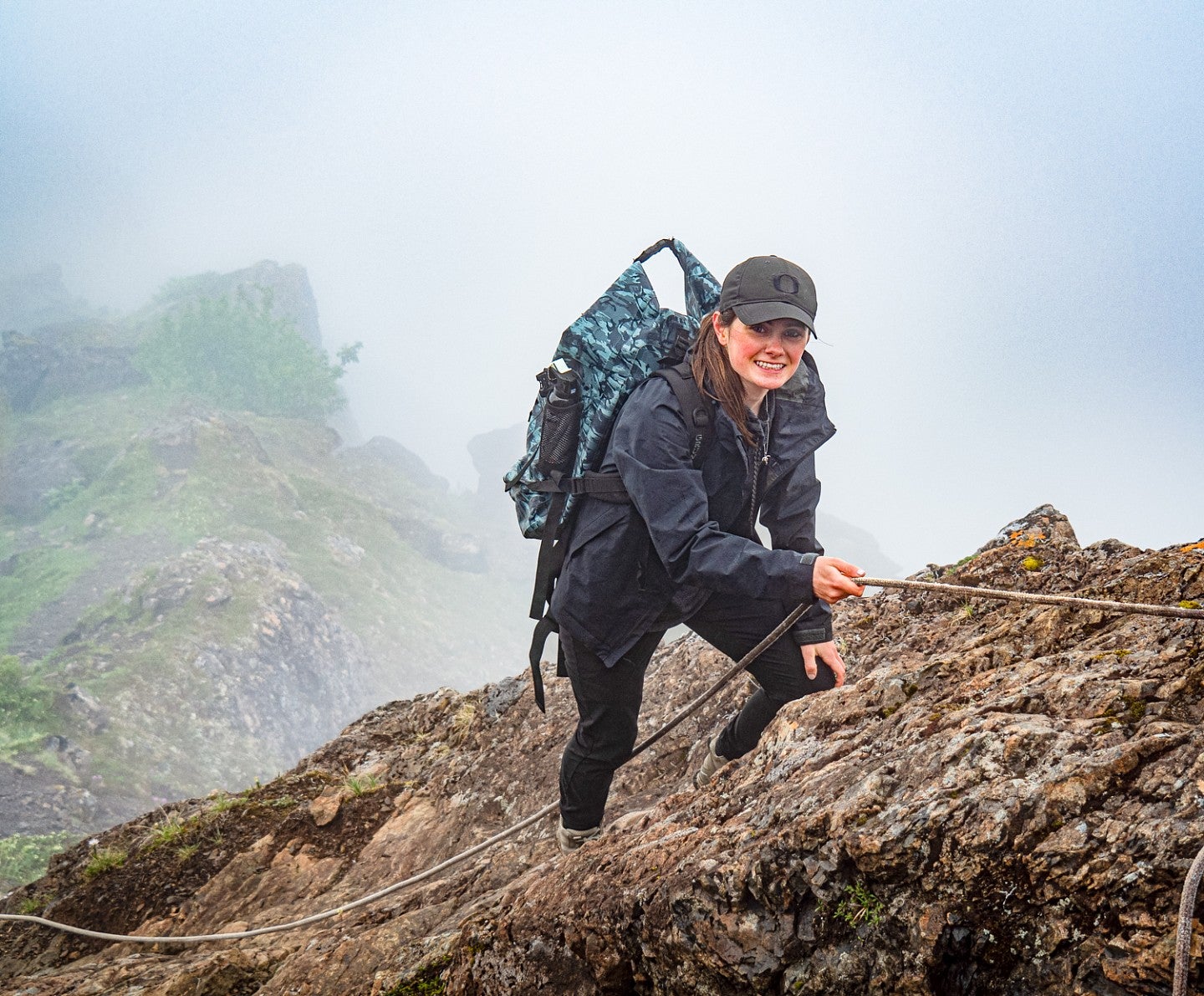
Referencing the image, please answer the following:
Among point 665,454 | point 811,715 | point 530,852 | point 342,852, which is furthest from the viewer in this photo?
point 342,852

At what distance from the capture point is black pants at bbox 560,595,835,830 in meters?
4.21

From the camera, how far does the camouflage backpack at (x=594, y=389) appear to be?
3.98 m

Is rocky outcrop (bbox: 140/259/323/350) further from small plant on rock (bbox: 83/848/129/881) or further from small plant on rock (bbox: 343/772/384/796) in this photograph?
small plant on rock (bbox: 83/848/129/881)

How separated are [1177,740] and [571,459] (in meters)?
2.88

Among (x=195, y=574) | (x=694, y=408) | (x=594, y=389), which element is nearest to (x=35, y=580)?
(x=195, y=574)

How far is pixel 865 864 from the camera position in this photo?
2531 mm

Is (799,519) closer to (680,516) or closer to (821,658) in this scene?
(821,658)

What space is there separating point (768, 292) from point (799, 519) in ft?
4.73

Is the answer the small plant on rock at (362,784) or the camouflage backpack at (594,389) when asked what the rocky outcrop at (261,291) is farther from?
the camouflage backpack at (594,389)

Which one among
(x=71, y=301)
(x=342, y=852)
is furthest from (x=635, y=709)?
(x=71, y=301)

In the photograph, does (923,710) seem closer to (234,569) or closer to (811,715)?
(811,715)

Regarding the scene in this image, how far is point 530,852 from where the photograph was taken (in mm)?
5191

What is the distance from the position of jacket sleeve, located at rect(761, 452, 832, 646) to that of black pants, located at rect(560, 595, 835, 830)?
13cm

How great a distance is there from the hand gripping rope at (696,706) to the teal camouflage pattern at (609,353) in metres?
1.38
